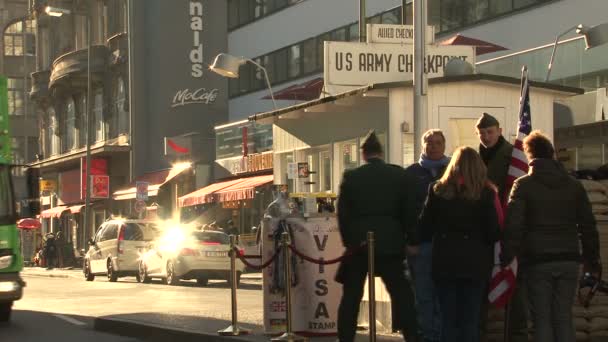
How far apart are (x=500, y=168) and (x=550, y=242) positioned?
160 cm

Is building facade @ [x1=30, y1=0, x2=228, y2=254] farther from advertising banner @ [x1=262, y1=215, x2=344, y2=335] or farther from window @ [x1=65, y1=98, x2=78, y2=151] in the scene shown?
advertising banner @ [x1=262, y1=215, x2=344, y2=335]

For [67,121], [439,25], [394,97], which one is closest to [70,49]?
[67,121]

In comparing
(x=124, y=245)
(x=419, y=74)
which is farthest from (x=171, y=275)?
(x=419, y=74)

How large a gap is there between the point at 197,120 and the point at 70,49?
1228 centimetres

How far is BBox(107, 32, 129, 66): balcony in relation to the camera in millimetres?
53031

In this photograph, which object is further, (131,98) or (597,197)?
(131,98)

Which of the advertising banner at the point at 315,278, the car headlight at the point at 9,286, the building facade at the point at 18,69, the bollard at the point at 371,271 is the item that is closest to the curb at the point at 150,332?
the advertising banner at the point at 315,278

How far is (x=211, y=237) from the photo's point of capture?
97.1ft

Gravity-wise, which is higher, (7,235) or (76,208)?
(76,208)

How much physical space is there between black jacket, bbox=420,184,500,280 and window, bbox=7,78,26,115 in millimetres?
73781

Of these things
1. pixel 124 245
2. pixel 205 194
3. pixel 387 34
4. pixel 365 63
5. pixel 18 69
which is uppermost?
pixel 18 69

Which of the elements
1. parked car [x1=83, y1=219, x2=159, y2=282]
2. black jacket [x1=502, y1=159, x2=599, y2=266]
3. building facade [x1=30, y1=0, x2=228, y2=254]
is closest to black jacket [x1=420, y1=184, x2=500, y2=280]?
black jacket [x1=502, y1=159, x2=599, y2=266]

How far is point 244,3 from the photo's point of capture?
168 ft

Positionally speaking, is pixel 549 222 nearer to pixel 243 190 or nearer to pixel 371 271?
pixel 371 271
